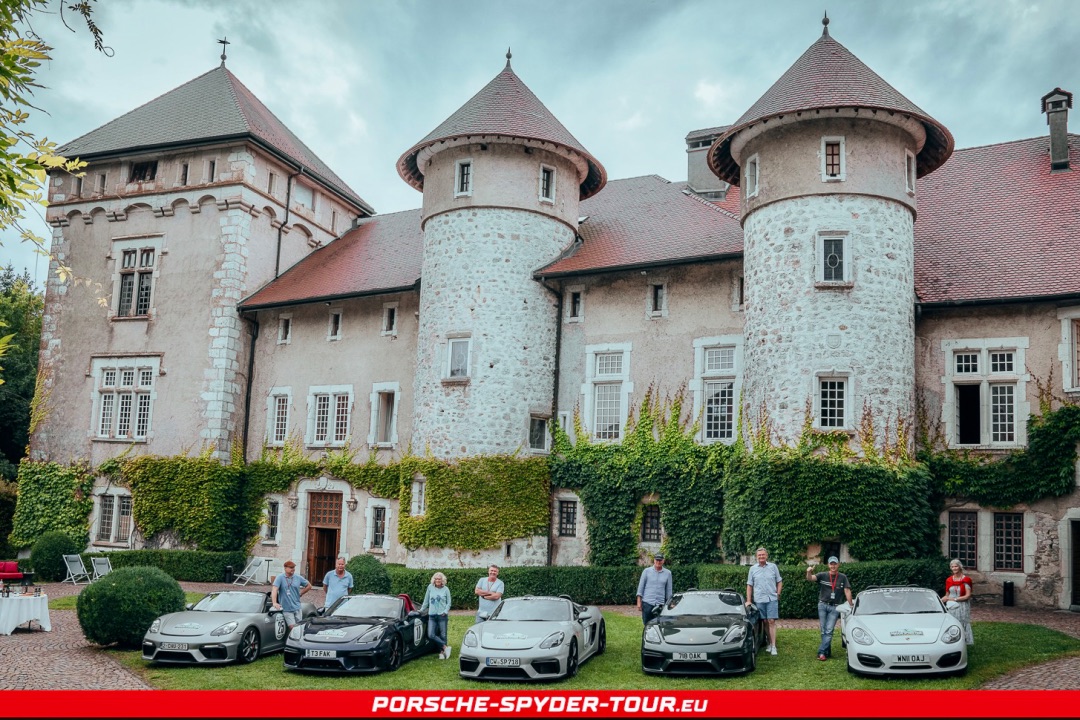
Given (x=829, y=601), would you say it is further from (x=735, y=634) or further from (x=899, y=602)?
(x=735, y=634)

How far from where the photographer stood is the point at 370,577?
82.0 ft

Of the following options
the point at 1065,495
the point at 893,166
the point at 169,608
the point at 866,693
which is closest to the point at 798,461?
the point at 1065,495

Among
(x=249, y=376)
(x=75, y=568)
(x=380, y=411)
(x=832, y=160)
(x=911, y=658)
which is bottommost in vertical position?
(x=75, y=568)

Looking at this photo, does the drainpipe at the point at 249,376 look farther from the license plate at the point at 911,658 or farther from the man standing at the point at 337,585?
the license plate at the point at 911,658

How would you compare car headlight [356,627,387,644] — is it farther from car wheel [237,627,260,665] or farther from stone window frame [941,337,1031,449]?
stone window frame [941,337,1031,449]

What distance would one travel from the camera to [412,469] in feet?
88.9

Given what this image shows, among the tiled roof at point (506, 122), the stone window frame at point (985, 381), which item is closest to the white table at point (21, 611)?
the tiled roof at point (506, 122)

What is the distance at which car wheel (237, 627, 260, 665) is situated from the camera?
15664 mm

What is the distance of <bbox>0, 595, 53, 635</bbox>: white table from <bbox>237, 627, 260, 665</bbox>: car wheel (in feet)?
20.6

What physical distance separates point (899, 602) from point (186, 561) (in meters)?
23.7

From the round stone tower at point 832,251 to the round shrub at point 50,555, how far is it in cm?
2290

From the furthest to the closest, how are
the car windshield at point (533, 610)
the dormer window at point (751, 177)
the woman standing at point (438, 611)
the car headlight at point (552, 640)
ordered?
the dormer window at point (751, 177) → the woman standing at point (438, 611) → the car windshield at point (533, 610) → the car headlight at point (552, 640)

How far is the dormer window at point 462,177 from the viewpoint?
27.9 metres

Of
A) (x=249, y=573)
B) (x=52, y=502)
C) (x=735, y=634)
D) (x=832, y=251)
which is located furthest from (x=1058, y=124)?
(x=52, y=502)
